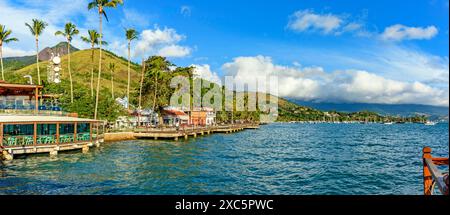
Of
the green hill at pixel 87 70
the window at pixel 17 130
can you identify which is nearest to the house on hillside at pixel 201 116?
the green hill at pixel 87 70

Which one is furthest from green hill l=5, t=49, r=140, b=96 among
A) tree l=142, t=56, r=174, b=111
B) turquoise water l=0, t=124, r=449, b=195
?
turquoise water l=0, t=124, r=449, b=195

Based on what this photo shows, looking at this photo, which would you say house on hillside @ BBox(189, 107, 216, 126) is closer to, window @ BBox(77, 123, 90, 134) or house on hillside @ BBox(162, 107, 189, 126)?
house on hillside @ BBox(162, 107, 189, 126)

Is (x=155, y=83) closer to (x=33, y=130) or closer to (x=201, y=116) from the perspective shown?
(x=33, y=130)

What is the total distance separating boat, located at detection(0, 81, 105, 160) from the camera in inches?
1057

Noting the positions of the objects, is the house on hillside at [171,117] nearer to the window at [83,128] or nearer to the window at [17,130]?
the window at [83,128]

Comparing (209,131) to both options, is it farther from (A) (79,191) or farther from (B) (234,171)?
(A) (79,191)

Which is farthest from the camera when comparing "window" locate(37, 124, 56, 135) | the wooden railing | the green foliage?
the green foliage

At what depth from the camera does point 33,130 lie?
3147 centimetres

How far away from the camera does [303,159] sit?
1218 inches

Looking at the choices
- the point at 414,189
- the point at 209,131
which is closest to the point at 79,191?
the point at 414,189

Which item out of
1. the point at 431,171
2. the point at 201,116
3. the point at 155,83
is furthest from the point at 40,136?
the point at 201,116
